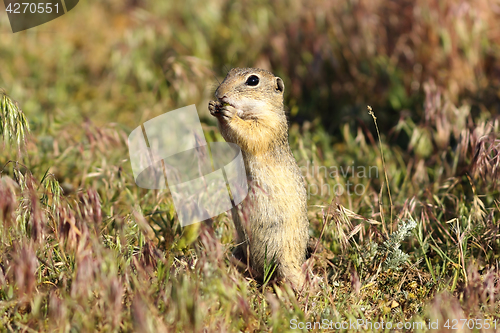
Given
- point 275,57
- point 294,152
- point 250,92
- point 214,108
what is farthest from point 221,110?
point 275,57

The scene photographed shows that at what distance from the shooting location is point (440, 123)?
3840mm

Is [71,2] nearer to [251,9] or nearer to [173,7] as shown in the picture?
[173,7]

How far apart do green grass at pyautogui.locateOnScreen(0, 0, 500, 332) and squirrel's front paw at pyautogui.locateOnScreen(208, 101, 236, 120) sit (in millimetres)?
681

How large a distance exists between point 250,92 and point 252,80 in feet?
0.30

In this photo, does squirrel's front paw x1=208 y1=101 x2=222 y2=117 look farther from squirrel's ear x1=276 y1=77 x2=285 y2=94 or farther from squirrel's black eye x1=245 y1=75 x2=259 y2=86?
squirrel's ear x1=276 y1=77 x2=285 y2=94

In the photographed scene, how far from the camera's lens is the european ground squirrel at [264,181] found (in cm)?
272

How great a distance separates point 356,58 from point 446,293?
9.67ft

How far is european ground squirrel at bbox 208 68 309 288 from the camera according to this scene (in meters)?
2.72

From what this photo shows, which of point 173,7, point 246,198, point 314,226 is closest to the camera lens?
point 246,198

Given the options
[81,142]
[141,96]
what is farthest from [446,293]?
[141,96]

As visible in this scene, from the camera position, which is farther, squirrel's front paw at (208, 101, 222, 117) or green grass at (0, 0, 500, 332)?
squirrel's front paw at (208, 101, 222, 117)

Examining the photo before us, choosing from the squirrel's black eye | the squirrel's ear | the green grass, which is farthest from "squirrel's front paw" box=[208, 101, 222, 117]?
the green grass

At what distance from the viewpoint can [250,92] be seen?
9.48 ft

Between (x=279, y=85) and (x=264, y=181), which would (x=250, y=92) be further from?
(x=264, y=181)
